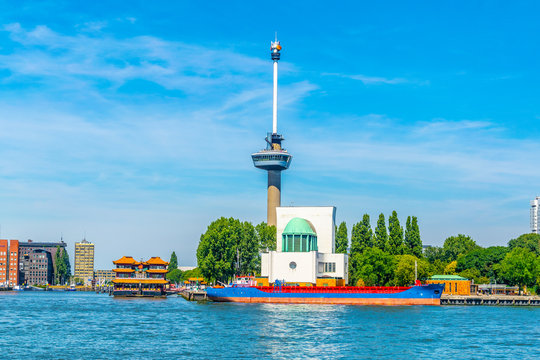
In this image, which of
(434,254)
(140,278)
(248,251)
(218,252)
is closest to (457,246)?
(434,254)

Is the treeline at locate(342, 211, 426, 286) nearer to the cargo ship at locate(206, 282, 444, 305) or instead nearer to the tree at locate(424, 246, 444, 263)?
the cargo ship at locate(206, 282, 444, 305)

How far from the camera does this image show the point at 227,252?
145500mm

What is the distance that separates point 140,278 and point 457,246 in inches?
3326

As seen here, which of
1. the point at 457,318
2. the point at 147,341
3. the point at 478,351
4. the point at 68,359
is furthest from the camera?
the point at 457,318

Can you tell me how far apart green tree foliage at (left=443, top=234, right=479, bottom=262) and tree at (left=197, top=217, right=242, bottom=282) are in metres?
63.5

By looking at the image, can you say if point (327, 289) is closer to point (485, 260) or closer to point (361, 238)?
point (361, 238)

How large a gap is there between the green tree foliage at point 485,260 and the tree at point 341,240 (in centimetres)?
2906

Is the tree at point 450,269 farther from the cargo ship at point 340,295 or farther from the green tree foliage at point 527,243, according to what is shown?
the cargo ship at point 340,295

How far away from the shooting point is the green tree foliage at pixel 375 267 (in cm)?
13738

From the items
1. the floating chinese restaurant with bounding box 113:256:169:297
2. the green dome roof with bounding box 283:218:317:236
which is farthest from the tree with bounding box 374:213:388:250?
the floating chinese restaurant with bounding box 113:256:169:297

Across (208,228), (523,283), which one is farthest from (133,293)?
(523,283)

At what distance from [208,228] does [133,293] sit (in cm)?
2532

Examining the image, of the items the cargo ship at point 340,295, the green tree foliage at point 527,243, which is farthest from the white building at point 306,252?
the green tree foliage at point 527,243

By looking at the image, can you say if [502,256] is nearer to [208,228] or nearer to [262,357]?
[208,228]
